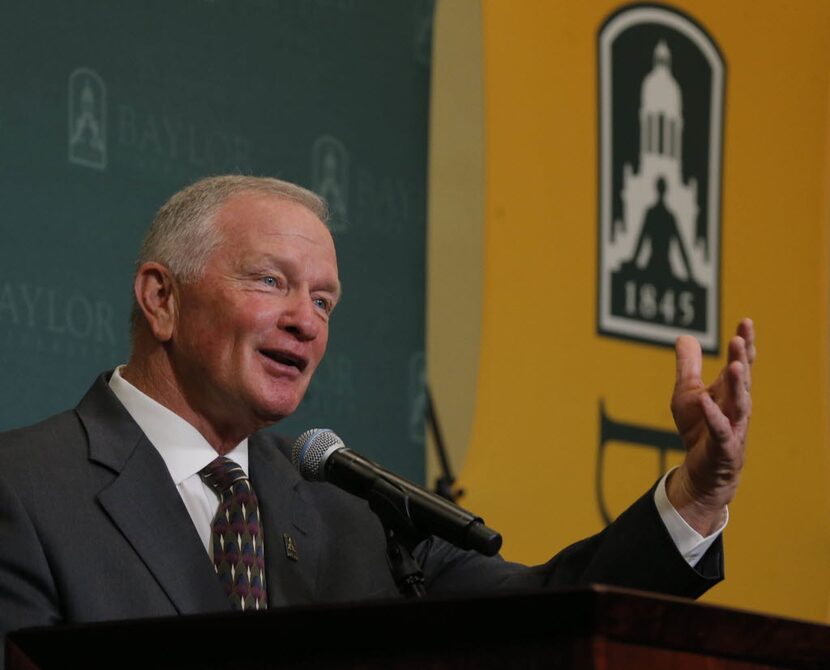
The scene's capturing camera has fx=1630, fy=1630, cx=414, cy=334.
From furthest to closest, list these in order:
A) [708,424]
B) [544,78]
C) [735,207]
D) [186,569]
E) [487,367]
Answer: [735,207] → [544,78] → [487,367] → [186,569] → [708,424]

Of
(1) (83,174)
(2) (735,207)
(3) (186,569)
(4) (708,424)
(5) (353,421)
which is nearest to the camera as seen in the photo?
(4) (708,424)

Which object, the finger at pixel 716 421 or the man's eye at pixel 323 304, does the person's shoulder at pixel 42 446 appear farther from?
the finger at pixel 716 421

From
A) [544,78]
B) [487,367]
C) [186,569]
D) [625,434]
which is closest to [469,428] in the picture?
[487,367]

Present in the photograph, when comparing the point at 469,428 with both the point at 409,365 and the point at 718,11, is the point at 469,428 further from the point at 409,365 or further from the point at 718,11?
the point at 718,11

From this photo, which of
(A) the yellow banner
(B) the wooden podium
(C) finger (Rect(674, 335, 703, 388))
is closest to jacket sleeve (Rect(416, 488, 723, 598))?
(C) finger (Rect(674, 335, 703, 388))

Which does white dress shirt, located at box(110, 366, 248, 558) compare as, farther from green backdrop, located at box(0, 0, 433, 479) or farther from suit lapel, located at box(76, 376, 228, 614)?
green backdrop, located at box(0, 0, 433, 479)

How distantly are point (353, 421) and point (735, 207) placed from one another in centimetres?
148

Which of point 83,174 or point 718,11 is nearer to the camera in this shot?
point 83,174

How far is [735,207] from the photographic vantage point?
454cm

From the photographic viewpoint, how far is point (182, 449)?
2.64 meters

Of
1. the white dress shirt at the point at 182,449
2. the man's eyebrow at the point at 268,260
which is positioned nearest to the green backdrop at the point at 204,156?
the white dress shirt at the point at 182,449

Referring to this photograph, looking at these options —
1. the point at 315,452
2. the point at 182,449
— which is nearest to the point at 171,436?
the point at 182,449

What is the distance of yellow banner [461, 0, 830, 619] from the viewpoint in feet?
13.1

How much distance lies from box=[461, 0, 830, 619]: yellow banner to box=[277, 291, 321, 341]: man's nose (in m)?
1.15
